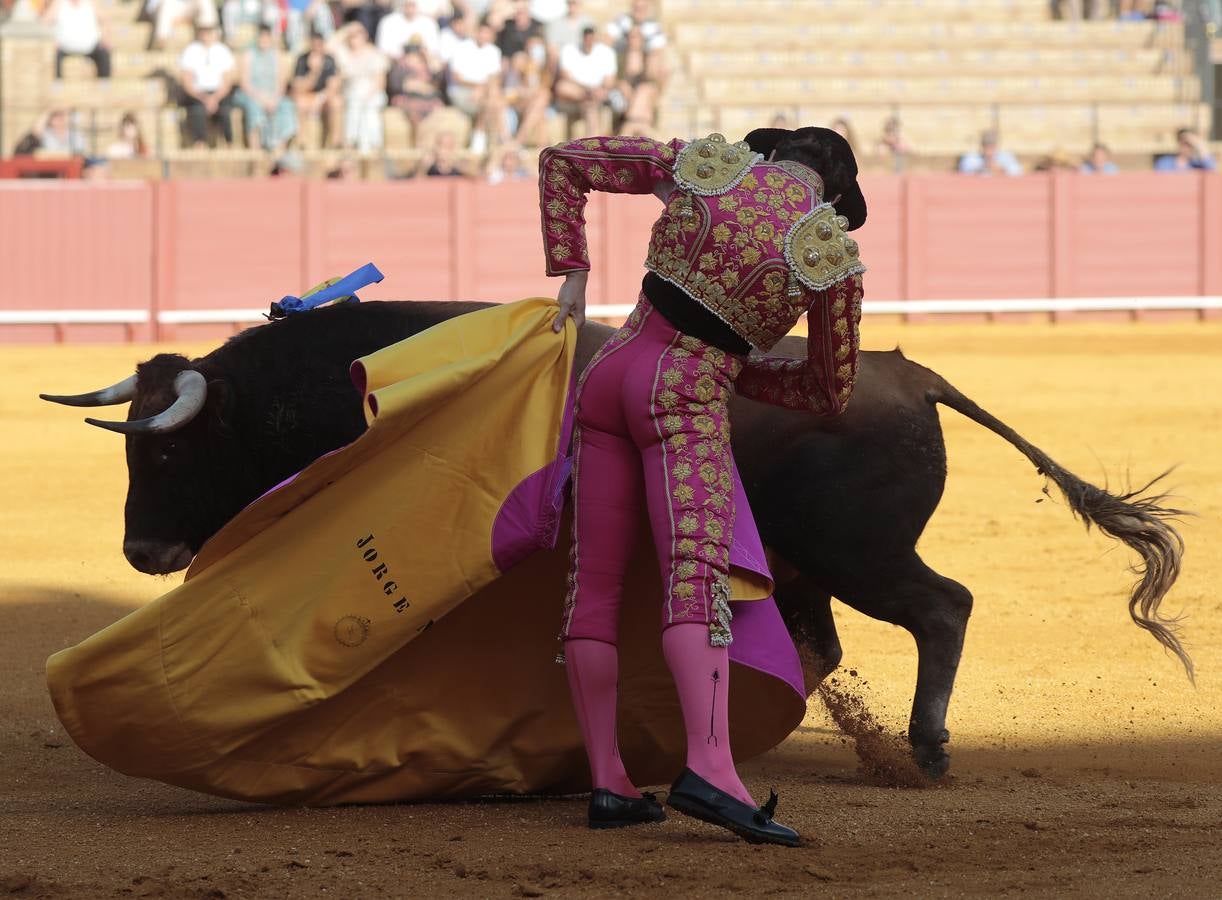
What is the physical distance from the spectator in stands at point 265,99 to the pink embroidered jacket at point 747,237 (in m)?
11.6

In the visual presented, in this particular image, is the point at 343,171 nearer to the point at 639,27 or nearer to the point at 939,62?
the point at 639,27

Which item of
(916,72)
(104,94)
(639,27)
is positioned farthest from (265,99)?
(916,72)

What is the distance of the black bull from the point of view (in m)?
3.40

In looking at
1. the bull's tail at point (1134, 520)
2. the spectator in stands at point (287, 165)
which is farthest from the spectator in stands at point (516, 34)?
the bull's tail at point (1134, 520)

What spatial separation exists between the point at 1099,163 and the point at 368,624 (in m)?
12.9

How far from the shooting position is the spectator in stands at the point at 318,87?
14.0 metres

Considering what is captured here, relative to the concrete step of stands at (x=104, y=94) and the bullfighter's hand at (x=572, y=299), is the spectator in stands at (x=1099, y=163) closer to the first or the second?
the concrete step of stands at (x=104, y=94)

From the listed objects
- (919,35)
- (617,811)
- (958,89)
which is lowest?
(617,811)

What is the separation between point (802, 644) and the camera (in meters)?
3.92

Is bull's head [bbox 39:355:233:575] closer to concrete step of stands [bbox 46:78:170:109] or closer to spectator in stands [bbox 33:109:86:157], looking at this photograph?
spectator in stands [bbox 33:109:86:157]

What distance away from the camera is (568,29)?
49.4ft

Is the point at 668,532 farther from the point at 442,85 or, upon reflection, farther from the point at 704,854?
the point at 442,85

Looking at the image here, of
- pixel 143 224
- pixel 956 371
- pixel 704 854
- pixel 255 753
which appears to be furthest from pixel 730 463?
pixel 143 224

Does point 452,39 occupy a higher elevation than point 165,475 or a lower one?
higher
